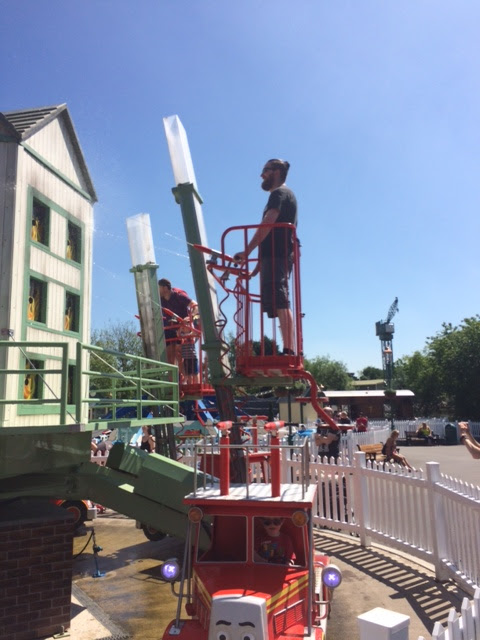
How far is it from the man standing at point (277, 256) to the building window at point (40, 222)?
228cm

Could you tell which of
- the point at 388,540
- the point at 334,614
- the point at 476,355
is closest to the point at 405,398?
the point at 476,355

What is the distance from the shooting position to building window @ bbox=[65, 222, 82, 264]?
6.53 meters

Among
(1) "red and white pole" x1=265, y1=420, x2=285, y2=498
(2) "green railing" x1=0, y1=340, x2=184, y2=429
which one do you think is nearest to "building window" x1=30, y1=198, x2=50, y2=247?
(2) "green railing" x1=0, y1=340, x2=184, y2=429

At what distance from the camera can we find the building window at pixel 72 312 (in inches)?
252

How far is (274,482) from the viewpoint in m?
4.41

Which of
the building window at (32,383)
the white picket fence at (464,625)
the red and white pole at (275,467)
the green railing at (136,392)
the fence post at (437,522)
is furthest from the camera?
the fence post at (437,522)

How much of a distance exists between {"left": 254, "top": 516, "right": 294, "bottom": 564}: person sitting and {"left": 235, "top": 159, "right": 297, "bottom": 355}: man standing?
6.63 ft

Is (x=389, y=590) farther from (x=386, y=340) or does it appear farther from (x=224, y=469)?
(x=386, y=340)

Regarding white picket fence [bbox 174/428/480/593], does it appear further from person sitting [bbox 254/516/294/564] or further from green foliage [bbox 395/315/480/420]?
green foliage [bbox 395/315/480/420]

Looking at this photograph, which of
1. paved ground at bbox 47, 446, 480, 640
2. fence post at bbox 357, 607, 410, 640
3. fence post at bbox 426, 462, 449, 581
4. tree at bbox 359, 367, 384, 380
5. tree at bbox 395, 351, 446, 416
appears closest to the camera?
fence post at bbox 357, 607, 410, 640

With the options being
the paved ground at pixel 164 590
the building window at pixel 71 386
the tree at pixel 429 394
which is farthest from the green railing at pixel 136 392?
the tree at pixel 429 394

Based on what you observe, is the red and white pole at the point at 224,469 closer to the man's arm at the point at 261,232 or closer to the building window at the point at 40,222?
the man's arm at the point at 261,232

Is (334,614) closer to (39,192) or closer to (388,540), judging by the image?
(388,540)

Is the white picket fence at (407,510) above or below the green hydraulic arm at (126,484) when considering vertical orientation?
below
